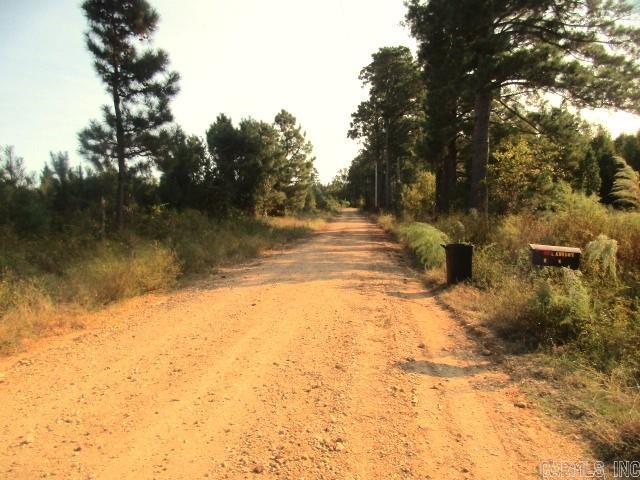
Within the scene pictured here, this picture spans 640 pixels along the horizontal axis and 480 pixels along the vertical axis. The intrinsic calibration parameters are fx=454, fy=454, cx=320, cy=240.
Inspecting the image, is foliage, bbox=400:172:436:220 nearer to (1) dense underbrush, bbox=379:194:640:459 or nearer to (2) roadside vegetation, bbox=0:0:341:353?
(2) roadside vegetation, bbox=0:0:341:353

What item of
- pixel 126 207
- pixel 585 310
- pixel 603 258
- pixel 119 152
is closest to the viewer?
pixel 585 310

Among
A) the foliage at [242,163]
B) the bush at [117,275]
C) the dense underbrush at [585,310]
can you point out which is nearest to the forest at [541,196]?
the dense underbrush at [585,310]

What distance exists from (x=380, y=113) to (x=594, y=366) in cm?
3944

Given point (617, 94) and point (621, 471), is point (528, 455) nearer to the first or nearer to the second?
point (621, 471)

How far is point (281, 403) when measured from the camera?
176 inches

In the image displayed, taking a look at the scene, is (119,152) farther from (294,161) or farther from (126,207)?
(294,161)

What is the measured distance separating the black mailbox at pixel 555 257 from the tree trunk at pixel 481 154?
10404 mm

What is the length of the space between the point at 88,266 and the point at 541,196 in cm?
1386

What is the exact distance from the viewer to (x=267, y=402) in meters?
4.50

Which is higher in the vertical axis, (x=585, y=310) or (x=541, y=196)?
(x=541, y=196)

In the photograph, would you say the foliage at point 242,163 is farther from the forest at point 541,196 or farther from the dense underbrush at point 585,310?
the dense underbrush at point 585,310

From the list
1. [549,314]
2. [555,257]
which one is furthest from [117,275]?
[555,257]

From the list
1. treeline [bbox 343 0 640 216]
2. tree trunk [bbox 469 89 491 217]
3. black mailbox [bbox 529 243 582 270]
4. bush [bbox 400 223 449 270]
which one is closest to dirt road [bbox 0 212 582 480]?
black mailbox [bbox 529 243 582 270]

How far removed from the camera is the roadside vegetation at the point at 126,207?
9.09 meters
